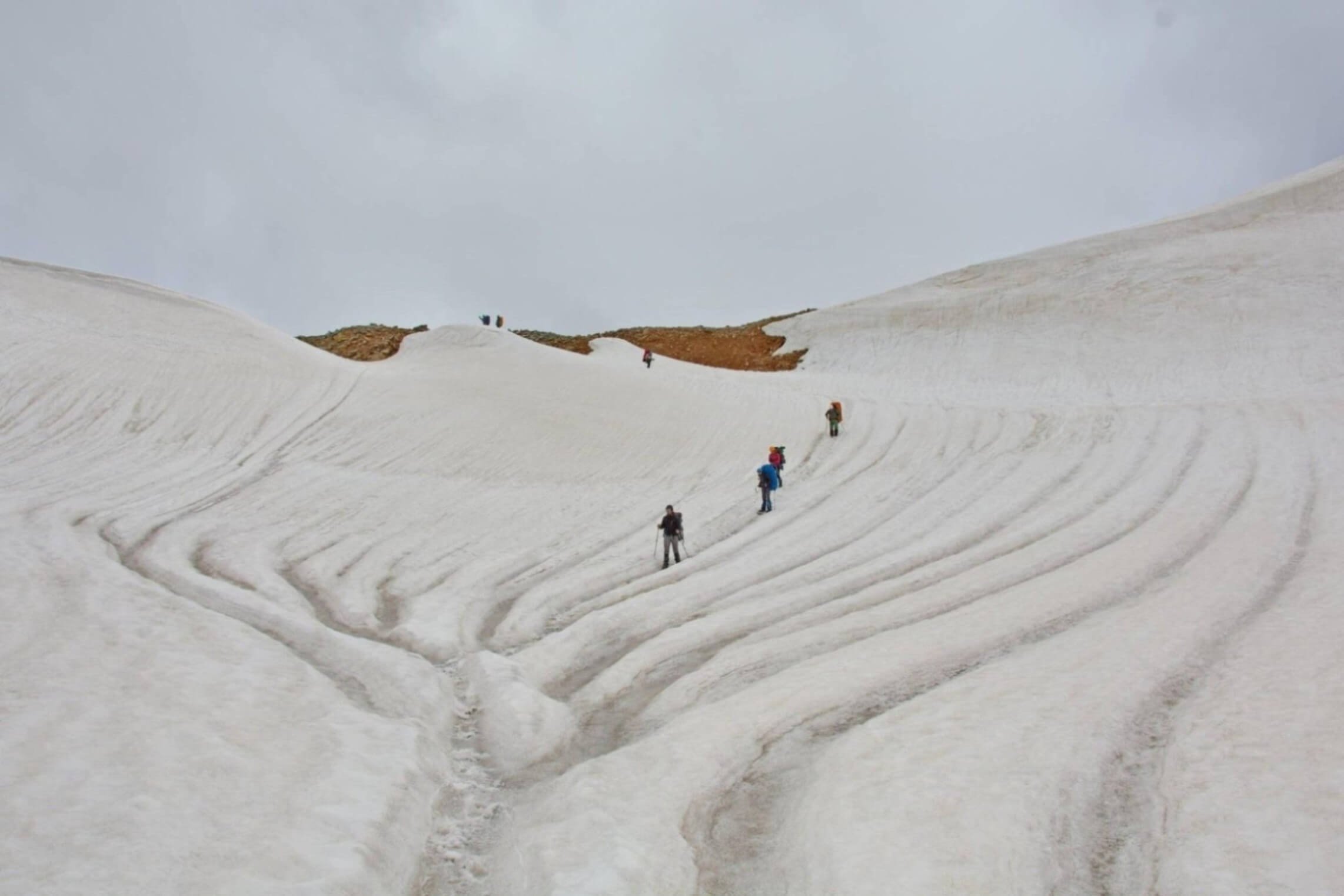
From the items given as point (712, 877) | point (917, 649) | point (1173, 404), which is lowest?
point (712, 877)

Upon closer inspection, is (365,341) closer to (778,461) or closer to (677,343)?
(677,343)

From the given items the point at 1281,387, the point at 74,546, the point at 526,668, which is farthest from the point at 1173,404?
the point at 74,546

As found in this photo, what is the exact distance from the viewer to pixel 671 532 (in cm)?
1723

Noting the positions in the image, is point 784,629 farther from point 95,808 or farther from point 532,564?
point 95,808

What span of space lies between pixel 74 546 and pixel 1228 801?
1541 centimetres

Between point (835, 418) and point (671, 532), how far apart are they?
10786 millimetres

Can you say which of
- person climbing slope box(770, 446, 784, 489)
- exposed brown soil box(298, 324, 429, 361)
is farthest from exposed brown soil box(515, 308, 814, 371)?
person climbing slope box(770, 446, 784, 489)

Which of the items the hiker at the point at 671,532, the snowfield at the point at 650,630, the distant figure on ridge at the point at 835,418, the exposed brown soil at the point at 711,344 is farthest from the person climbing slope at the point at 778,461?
the exposed brown soil at the point at 711,344

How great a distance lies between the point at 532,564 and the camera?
17172 mm

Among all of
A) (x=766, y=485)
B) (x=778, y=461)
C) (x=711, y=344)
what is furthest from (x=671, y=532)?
(x=711, y=344)

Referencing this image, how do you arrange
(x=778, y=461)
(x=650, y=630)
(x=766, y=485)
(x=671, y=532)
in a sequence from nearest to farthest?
1. (x=650, y=630)
2. (x=671, y=532)
3. (x=766, y=485)
4. (x=778, y=461)

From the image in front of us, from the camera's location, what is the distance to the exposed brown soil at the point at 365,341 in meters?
45.4

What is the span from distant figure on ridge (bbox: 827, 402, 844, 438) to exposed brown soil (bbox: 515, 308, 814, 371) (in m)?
16.2

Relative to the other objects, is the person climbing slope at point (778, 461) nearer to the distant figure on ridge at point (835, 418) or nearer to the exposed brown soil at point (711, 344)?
the distant figure on ridge at point (835, 418)
